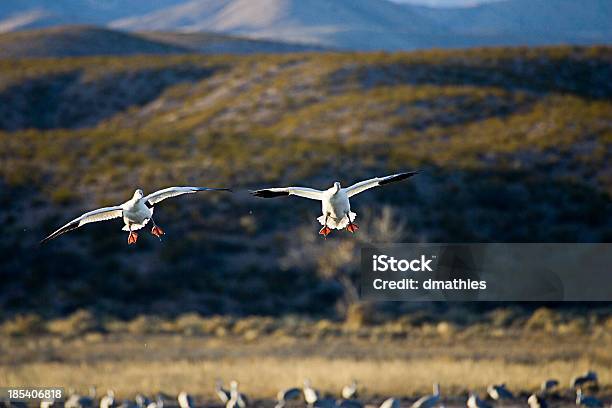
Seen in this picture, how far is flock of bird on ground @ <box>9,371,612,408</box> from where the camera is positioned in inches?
623

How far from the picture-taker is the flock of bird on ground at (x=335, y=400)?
15.8 m

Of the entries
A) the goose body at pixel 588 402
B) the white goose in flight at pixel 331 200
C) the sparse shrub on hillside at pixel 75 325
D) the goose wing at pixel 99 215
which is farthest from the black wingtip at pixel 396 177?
the sparse shrub on hillside at pixel 75 325

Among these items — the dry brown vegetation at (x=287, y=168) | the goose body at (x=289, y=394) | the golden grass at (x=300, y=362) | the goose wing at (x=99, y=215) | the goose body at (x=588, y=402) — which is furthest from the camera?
the dry brown vegetation at (x=287, y=168)

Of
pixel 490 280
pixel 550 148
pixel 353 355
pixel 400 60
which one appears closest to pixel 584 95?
pixel 400 60

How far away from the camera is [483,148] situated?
170 ft

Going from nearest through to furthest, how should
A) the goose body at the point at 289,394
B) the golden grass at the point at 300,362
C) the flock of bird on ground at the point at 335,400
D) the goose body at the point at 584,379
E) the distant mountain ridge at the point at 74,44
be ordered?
the flock of bird on ground at the point at 335,400, the goose body at the point at 289,394, the goose body at the point at 584,379, the golden grass at the point at 300,362, the distant mountain ridge at the point at 74,44

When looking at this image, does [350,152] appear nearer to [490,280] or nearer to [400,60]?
[490,280]

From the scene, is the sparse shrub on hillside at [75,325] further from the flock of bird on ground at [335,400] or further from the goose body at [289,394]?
the goose body at [289,394]

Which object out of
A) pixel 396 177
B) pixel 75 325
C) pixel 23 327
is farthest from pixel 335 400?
pixel 23 327

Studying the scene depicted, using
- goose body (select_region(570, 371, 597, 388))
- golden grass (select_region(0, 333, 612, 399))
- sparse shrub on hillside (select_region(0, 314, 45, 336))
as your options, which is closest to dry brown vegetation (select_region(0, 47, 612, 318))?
sparse shrub on hillside (select_region(0, 314, 45, 336))

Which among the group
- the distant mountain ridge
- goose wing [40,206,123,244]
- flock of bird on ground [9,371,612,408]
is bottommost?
flock of bird on ground [9,371,612,408]

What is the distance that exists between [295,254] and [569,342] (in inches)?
538

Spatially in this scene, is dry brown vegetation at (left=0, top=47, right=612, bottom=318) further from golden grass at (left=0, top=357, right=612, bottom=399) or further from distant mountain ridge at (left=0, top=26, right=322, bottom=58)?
distant mountain ridge at (left=0, top=26, right=322, bottom=58)

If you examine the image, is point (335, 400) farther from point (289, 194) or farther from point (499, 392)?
point (289, 194)
